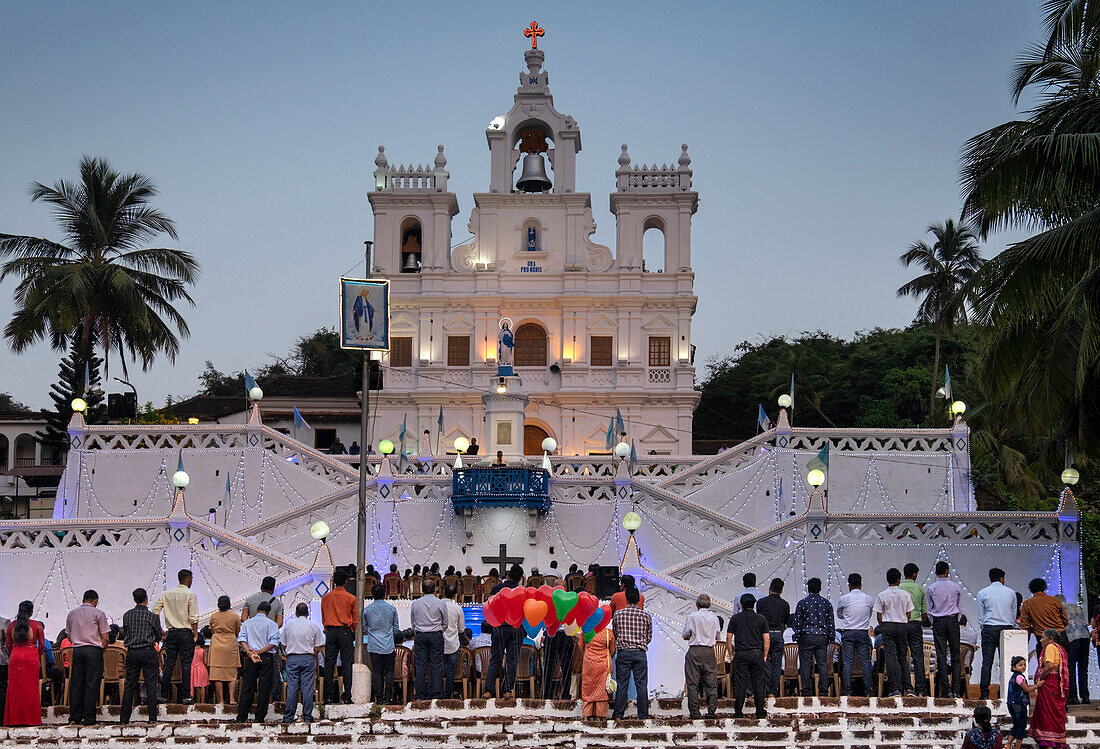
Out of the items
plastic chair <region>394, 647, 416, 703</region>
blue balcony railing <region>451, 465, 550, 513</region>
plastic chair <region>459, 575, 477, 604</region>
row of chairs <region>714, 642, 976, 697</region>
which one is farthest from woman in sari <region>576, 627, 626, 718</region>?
blue balcony railing <region>451, 465, 550, 513</region>

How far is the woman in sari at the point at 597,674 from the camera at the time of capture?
52.4 feet

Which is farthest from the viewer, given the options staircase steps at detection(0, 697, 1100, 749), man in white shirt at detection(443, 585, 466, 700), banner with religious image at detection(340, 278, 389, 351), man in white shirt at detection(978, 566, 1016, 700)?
banner with religious image at detection(340, 278, 389, 351)

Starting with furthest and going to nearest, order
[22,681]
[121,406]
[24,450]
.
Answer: [24,450] < [121,406] < [22,681]

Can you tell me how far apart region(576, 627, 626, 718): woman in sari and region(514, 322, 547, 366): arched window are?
26.6m

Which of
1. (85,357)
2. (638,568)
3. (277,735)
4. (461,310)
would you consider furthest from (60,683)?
(461,310)

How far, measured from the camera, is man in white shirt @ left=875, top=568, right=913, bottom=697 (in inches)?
666

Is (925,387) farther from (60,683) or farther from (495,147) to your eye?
(60,683)

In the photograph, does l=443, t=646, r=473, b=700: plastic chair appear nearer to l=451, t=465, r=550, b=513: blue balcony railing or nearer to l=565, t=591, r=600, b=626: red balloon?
l=565, t=591, r=600, b=626: red balloon

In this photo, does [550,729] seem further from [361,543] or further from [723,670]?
[361,543]

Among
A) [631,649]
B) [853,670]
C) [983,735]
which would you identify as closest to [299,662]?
[631,649]

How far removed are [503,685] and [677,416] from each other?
81.2 feet

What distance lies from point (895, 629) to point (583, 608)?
12.3 feet

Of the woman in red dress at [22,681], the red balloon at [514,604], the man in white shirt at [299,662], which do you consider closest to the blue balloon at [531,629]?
the red balloon at [514,604]

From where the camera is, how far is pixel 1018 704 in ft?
49.1
